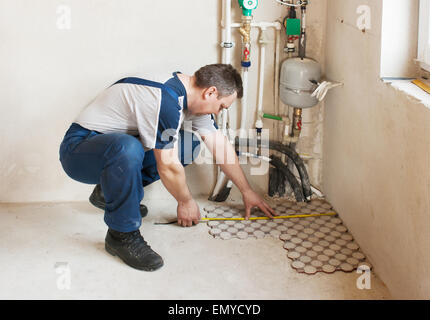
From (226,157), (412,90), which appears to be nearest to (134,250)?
(226,157)

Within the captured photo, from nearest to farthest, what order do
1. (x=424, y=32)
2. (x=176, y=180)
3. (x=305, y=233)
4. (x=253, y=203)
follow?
(x=424, y=32), (x=176, y=180), (x=305, y=233), (x=253, y=203)

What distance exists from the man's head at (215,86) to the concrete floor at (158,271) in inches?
24.5

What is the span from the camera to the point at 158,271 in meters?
2.33

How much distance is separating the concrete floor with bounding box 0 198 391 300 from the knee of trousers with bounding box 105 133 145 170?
1.43 ft

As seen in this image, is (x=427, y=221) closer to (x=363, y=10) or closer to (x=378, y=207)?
(x=378, y=207)

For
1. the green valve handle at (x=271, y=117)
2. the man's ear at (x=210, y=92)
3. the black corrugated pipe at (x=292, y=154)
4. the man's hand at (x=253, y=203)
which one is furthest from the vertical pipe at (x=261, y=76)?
the man's ear at (x=210, y=92)

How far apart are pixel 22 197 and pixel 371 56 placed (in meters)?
1.89

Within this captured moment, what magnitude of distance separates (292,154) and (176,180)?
30.0 inches

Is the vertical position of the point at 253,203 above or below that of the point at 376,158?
below

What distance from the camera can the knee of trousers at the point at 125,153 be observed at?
2.29 m

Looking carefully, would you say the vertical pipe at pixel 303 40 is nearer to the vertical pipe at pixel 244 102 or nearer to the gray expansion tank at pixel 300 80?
the gray expansion tank at pixel 300 80

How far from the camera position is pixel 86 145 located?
2408 millimetres

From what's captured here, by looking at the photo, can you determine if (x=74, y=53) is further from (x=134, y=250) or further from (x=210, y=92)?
(x=134, y=250)

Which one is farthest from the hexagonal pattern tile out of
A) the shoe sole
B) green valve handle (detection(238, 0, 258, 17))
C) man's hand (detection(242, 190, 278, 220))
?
green valve handle (detection(238, 0, 258, 17))
